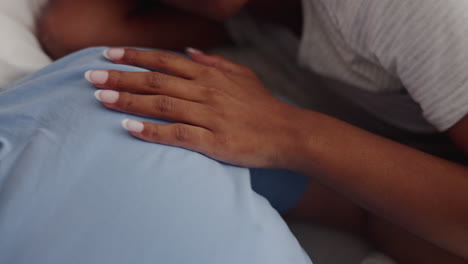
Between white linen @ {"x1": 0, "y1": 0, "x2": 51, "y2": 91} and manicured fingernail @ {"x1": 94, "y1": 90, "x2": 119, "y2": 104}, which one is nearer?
manicured fingernail @ {"x1": 94, "y1": 90, "x2": 119, "y2": 104}

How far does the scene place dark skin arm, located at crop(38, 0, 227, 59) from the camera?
756mm

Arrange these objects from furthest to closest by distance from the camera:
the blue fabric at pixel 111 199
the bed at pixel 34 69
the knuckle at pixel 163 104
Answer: the bed at pixel 34 69
the knuckle at pixel 163 104
the blue fabric at pixel 111 199

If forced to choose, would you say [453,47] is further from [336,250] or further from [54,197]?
[54,197]

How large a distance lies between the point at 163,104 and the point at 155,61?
0.09 metres

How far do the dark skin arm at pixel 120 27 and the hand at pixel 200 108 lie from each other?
0.20m

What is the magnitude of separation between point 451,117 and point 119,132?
410 mm

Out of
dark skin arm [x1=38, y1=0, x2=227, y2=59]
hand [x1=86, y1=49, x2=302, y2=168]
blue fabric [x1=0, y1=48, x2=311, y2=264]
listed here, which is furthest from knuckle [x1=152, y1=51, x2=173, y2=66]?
dark skin arm [x1=38, y1=0, x2=227, y2=59]

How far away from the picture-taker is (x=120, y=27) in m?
0.82

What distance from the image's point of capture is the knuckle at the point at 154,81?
0.57m

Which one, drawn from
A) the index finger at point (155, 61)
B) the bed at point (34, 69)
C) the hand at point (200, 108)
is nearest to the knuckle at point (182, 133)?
the hand at point (200, 108)

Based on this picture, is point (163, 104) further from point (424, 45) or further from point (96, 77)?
point (424, 45)

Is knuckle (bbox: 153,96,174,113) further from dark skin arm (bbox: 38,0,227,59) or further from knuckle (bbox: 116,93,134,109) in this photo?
dark skin arm (bbox: 38,0,227,59)

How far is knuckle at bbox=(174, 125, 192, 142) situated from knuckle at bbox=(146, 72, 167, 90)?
74 mm

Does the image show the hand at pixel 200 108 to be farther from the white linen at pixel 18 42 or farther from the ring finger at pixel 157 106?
the white linen at pixel 18 42
